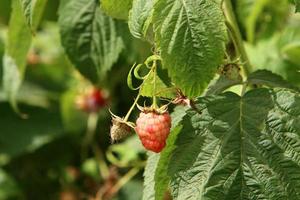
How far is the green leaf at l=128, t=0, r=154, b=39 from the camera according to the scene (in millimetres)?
1494

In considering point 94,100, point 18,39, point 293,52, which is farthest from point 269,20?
point 18,39

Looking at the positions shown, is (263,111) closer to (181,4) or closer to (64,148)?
(181,4)

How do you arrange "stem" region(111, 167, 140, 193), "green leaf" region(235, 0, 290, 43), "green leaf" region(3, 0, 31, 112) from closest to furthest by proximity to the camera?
1. "green leaf" region(3, 0, 31, 112)
2. "green leaf" region(235, 0, 290, 43)
3. "stem" region(111, 167, 140, 193)

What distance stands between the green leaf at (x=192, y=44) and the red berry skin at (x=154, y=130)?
0.09 m

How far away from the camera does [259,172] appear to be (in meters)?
1.53

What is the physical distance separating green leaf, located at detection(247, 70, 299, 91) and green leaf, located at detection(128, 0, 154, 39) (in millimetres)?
353

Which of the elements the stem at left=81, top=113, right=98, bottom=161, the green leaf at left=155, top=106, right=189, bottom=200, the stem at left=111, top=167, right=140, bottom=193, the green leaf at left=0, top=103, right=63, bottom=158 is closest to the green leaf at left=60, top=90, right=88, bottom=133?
the stem at left=81, top=113, right=98, bottom=161

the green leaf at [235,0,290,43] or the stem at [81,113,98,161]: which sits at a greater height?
the green leaf at [235,0,290,43]

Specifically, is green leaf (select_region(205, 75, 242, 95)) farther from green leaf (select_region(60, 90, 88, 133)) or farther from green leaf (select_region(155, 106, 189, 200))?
green leaf (select_region(60, 90, 88, 133))

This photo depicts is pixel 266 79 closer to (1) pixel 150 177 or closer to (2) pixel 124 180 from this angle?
A: (1) pixel 150 177

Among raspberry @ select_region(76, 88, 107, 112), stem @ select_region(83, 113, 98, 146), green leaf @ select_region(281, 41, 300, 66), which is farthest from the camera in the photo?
stem @ select_region(83, 113, 98, 146)

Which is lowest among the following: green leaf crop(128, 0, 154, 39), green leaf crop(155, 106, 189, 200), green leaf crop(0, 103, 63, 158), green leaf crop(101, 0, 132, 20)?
green leaf crop(0, 103, 63, 158)

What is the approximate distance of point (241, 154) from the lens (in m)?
1.55

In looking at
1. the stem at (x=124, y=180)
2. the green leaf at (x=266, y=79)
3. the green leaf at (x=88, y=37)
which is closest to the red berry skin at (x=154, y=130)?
the green leaf at (x=266, y=79)
